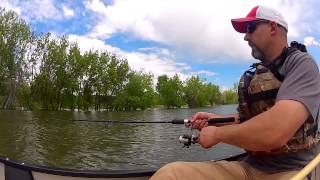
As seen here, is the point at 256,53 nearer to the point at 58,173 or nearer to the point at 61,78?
the point at 58,173

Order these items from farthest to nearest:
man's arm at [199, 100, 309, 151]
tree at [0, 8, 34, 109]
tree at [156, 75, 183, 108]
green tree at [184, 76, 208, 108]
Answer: green tree at [184, 76, 208, 108] → tree at [156, 75, 183, 108] → tree at [0, 8, 34, 109] → man's arm at [199, 100, 309, 151]

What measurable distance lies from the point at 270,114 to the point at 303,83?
29 cm

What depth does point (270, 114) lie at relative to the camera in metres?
2.30

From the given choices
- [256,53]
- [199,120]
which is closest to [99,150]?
[199,120]

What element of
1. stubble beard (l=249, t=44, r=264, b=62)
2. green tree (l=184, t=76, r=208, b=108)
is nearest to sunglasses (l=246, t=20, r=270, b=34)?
stubble beard (l=249, t=44, r=264, b=62)

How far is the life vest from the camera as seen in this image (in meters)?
2.53

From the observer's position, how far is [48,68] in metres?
63.1

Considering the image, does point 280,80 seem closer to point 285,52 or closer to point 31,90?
point 285,52

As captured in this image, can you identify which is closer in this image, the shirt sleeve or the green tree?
the shirt sleeve

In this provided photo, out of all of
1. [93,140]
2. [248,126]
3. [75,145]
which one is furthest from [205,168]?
[93,140]

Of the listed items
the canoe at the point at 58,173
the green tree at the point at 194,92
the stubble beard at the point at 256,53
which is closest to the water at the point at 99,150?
the canoe at the point at 58,173

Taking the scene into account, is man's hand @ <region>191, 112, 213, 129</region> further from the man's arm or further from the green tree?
the green tree

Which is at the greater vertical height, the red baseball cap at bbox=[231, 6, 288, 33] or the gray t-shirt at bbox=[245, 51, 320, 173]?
the red baseball cap at bbox=[231, 6, 288, 33]

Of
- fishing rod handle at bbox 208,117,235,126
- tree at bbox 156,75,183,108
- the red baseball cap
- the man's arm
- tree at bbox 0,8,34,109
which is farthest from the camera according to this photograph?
tree at bbox 156,75,183,108
